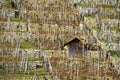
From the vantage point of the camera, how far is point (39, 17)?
36.5 metres

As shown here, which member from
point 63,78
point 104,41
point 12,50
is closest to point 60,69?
point 63,78

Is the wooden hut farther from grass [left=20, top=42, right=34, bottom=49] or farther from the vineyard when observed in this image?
grass [left=20, top=42, right=34, bottom=49]

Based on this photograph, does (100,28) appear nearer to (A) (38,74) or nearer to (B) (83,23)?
Result: (B) (83,23)

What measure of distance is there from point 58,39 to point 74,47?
59.6 inches

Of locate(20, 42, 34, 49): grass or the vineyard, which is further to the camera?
locate(20, 42, 34, 49): grass

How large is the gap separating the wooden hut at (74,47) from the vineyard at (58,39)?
8cm

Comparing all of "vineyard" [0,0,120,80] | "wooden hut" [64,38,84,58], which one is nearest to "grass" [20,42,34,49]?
"vineyard" [0,0,120,80]

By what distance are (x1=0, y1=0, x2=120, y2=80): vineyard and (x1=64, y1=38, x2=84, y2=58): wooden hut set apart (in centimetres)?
8

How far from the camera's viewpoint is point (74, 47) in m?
33.4

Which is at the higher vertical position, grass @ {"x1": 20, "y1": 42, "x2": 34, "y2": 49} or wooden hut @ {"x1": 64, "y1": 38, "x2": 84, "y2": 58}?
grass @ {"x1": 20, "y1": 42, "x2": 34, "y2": 49}

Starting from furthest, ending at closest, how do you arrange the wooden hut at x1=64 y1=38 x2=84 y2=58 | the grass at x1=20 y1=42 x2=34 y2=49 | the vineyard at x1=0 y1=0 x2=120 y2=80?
the wooden hut at x1=64 y1=38 x2=84 y2=58
the grass at x1=20 y1=42 x2=34 y2=49
the vineyard at x1=0 y1=0 x2=120 y2=80

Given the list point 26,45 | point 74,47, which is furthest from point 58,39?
point 26,45

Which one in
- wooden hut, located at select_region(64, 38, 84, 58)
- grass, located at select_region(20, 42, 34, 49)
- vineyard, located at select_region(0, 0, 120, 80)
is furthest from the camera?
wooden hut, located at select_region(64, 38, 84, 58)

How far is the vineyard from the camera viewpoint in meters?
29.7
